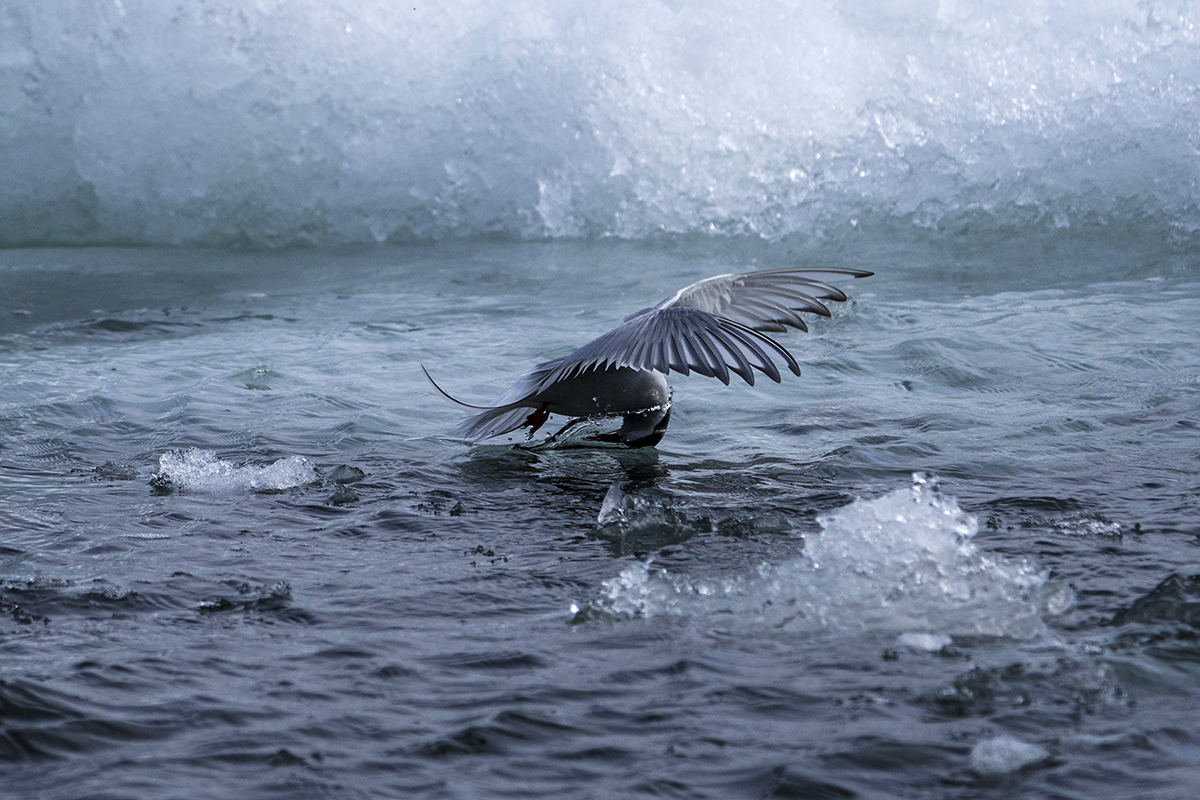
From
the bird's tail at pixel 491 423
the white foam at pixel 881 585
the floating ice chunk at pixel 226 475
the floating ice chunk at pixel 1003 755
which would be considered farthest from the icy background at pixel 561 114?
the floating ice chunk at pixel 1003 755

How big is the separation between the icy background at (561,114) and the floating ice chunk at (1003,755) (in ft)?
27.5

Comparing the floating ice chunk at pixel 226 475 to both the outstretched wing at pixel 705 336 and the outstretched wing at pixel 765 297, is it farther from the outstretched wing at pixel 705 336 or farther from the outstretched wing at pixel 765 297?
the outstretched wing at pixel 765 297

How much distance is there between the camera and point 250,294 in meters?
8.79

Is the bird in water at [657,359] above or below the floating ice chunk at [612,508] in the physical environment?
above

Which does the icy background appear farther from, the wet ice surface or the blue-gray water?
the wet ice surface

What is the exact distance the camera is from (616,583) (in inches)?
118

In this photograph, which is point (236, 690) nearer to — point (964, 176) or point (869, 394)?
point (869, 394)

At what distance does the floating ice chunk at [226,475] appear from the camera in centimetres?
399

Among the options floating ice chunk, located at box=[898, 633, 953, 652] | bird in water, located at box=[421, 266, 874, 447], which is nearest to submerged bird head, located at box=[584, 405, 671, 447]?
bird in water, located at box=[421, 266, 874, 447]

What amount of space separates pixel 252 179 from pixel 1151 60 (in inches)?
306

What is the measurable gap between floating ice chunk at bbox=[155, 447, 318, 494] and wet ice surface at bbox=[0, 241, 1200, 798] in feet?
0.06

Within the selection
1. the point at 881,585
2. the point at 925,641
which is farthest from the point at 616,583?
the point at 925,641

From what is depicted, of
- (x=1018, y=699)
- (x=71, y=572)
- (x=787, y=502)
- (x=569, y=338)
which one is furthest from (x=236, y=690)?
(x=569, y=338)

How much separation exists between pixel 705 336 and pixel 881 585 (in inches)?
55.2
